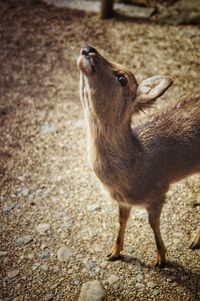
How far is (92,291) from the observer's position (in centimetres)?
344

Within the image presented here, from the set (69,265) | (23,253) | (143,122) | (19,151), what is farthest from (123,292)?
(19,151)

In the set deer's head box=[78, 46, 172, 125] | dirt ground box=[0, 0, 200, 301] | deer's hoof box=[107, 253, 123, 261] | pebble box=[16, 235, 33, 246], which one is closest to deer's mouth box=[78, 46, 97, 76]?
deer's head box=[78, 46, 172, 125]

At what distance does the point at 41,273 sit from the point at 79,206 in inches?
32.8

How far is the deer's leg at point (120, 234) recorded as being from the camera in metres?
3.57

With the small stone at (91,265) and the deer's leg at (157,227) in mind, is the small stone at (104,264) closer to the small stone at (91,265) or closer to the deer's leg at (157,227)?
the small stone at (91,265)

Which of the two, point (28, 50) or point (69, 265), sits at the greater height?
point (28, 50)

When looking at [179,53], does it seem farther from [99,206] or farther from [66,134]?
[99,206]

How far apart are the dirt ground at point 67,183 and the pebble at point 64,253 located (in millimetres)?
24

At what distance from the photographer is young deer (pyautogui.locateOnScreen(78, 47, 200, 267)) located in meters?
2.81

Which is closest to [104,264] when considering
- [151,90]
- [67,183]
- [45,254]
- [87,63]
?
[45,254]

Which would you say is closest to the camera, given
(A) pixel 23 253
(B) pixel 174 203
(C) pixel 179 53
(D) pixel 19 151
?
(A) pixel 23 253

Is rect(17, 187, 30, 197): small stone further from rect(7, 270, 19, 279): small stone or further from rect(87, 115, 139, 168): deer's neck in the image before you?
rect(87, 115, 139, 168): deer's neck

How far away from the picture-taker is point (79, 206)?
4223 millimetres

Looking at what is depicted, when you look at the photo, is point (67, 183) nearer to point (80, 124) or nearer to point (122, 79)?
point (80, 124)
